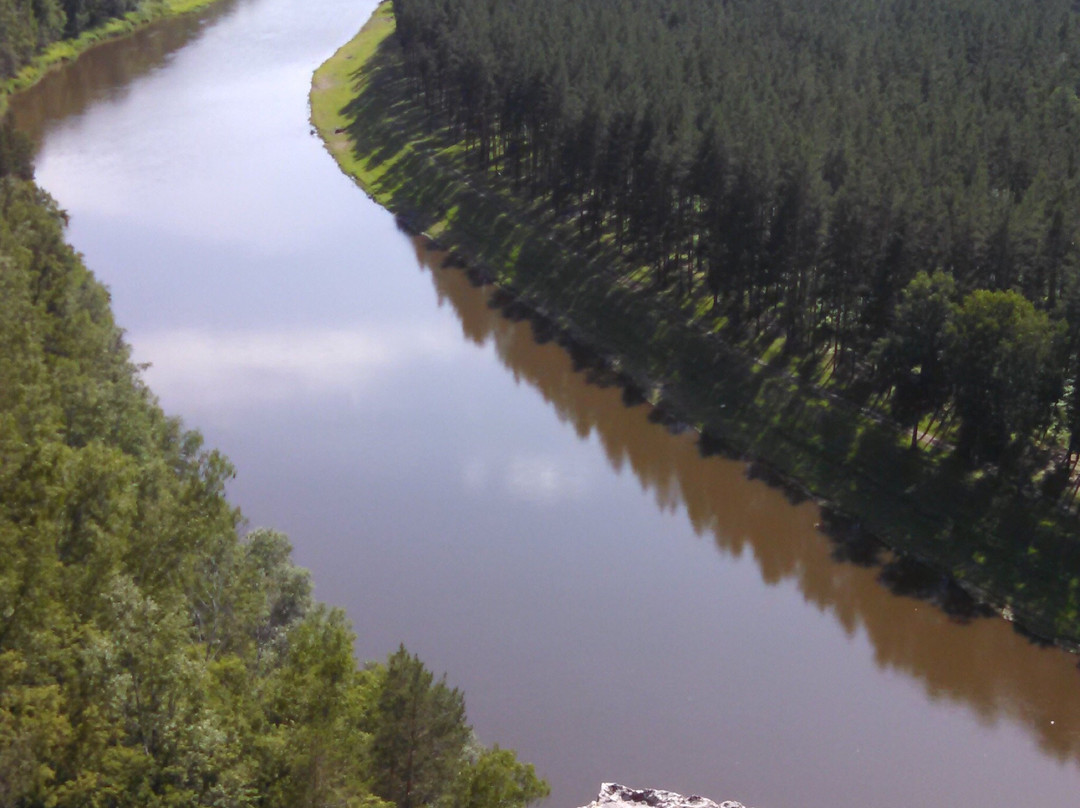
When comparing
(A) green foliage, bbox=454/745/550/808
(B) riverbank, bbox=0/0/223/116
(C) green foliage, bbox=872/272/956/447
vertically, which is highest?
(B) riverbank, bbox=0/0/223/116

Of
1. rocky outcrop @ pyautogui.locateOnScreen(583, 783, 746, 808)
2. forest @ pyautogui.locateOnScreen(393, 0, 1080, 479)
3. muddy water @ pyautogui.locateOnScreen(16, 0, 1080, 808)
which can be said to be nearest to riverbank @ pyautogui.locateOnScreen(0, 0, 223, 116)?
muddy water @ pyautogui.locateOnScreen(16, 0, 1080, 808)

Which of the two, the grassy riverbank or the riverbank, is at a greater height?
the riverbank

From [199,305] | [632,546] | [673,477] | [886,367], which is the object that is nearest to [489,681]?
[632,546]

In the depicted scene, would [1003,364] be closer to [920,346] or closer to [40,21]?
[920,346]

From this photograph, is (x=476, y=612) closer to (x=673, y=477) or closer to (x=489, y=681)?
(x=489, y=681)

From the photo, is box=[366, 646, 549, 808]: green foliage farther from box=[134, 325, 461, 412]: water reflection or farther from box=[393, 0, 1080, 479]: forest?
box=[134, 325, 461, 412]: water reflection

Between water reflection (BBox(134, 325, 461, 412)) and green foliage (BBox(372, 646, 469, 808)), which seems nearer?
green foliage (BBox(372, 646, 469, 808))
